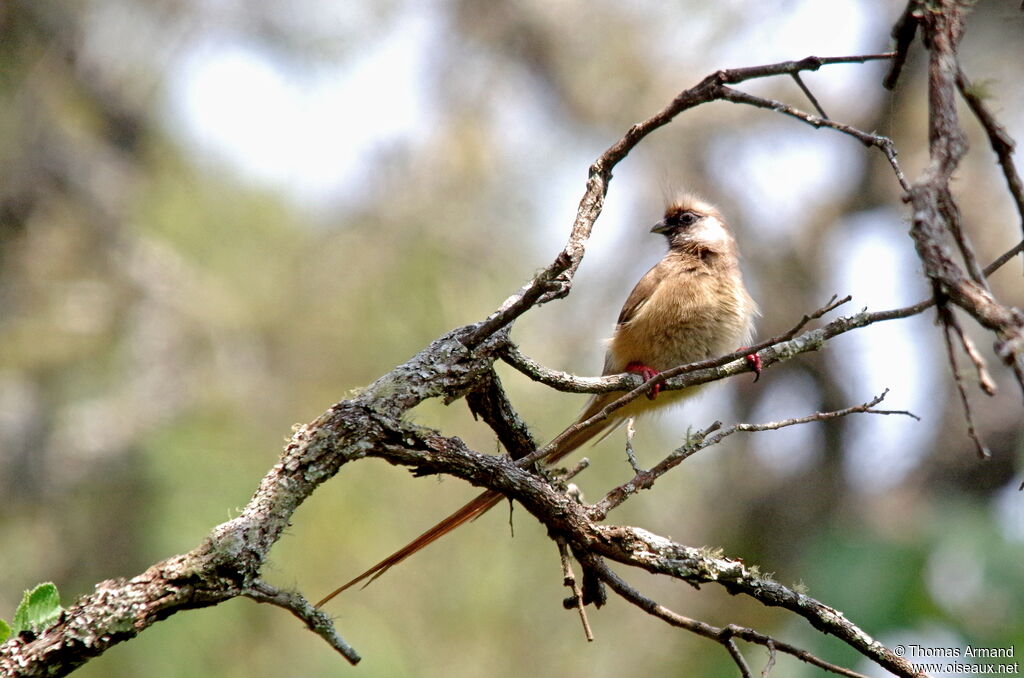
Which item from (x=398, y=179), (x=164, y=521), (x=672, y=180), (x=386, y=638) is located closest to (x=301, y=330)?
(x=398, y=179)

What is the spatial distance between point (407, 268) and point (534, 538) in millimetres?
2646

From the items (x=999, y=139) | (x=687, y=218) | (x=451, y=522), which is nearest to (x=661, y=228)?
(x=687, y=218)

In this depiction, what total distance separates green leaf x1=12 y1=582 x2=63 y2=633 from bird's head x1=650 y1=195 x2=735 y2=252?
3335 millimetres

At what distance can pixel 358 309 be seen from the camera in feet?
26.3

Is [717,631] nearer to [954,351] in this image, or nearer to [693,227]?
[954,351]

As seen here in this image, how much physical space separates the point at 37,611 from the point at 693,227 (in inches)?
145

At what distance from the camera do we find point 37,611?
6.00ft

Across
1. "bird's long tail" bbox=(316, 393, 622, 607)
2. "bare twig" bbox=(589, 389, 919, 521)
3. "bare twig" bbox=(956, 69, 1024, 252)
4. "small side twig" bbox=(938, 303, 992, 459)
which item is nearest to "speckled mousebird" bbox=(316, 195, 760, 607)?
"bird's long tail" bbox=(316, 393, 622, 607)

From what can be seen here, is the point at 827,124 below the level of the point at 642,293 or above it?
below

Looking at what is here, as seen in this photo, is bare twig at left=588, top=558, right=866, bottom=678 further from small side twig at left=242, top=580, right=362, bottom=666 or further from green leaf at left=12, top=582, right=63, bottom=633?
green leaf at left=12, top=582, right=63, bottom=633

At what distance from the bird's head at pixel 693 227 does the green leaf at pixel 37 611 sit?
3.34m

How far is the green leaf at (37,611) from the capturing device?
71.6 inches

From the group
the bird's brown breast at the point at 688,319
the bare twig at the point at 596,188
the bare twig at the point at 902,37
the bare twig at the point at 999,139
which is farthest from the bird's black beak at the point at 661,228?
the bare twig at the point at 999,139

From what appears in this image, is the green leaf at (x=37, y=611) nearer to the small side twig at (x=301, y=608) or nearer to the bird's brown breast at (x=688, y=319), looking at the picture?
the small side twig at (x=301, y=608)
